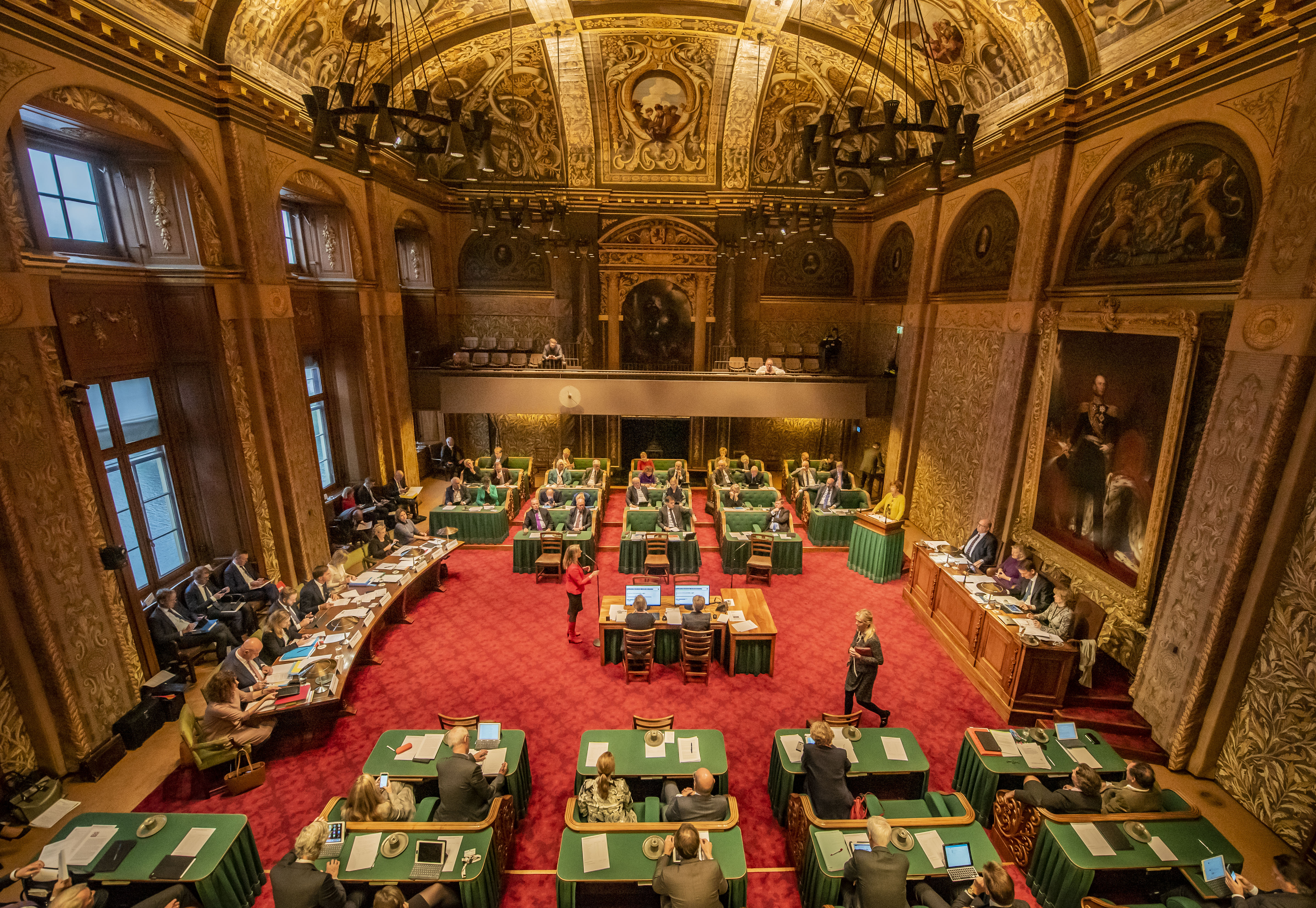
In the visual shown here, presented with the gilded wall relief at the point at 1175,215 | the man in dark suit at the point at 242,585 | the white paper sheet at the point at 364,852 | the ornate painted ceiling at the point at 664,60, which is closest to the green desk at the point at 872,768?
the white paper sheet at the point at 364,852

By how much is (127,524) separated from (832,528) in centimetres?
1138

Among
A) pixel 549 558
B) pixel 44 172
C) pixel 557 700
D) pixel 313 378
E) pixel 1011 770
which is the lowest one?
pixel 557 700

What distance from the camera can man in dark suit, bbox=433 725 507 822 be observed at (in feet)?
15.3

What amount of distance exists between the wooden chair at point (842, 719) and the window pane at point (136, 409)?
9.16 metres

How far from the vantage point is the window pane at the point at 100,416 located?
7.03 m

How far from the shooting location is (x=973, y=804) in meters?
5.51

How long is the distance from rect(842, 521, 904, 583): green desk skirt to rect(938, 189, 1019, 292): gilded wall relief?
15.6ft

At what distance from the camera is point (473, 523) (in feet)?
38.3

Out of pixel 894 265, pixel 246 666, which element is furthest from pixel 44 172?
pixel 894 265

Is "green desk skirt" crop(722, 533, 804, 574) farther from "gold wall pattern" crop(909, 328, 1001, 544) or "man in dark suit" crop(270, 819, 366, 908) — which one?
"man in dark suit" crop(270, 819, 366, 908)

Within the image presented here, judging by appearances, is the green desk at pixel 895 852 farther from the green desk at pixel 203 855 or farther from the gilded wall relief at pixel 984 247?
the gilded wall relief at pixel 984 247

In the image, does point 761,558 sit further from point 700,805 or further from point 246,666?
point 246,666

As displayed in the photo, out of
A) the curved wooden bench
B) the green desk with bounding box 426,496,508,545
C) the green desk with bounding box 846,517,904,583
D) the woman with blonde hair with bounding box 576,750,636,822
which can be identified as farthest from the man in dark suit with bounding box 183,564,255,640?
the green desk with bounding box 846,517,904,583

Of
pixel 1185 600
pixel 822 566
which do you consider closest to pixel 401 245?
pixel 822 566
